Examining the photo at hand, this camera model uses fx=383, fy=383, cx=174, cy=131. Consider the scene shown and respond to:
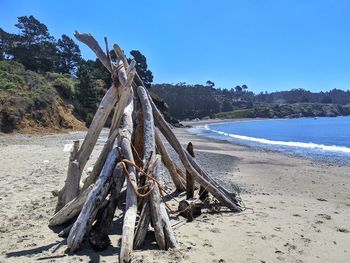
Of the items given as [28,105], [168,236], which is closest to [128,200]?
[168,236]

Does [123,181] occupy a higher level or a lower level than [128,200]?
higher

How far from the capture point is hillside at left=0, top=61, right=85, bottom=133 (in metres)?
29.4

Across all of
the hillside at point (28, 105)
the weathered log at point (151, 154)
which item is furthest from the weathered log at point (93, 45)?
the hillside at point (28, 105)

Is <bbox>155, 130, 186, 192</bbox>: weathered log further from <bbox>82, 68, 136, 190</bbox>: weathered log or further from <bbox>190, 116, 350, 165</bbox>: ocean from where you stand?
<bbox>190, 116, 350, 165</bbox>: ocean

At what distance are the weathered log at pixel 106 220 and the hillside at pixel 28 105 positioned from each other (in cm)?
2467

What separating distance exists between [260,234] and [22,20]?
198 feet

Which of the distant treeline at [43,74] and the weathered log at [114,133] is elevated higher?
the distant treeline at [43,74]

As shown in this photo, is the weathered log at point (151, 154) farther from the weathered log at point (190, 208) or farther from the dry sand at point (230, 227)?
the weathered log at point (190, 208)

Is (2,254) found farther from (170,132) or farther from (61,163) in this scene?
(61,163)

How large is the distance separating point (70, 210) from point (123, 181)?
1051mm

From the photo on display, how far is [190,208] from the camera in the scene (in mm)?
7320

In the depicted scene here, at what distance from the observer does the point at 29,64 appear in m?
49.5

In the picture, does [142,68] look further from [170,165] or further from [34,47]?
[170,165]

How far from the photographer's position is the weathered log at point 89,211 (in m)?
5.37
